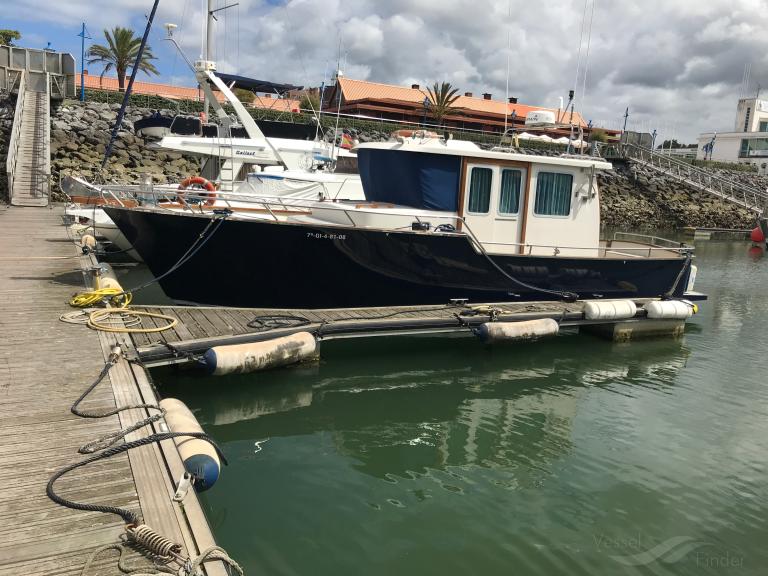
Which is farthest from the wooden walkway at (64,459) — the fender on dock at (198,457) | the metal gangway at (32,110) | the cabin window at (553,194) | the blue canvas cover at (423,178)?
the metal gangway at (32,110)

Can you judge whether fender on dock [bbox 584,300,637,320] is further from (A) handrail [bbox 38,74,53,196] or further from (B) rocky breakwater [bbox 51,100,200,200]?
(A) handrail [bbox 38,74,53,196]

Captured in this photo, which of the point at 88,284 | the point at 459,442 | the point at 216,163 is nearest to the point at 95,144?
the point at 216,163

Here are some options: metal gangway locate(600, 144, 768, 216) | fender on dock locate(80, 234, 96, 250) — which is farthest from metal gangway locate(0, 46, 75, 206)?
metal gangway locate(600, 144, 768, 216)

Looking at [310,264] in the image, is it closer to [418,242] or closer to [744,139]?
[418,242]

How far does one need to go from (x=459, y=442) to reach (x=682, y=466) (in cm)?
238

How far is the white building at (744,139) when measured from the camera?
63500 mm

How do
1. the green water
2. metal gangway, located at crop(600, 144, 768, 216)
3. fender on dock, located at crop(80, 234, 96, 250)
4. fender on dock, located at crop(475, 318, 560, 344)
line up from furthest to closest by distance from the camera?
metal gangway, located at crop(600, 144, 768, 216), fender on dock, located at crop(80, 234, 96, 250), fender on dock, located at crop(475, 318, 560, 344), the green water

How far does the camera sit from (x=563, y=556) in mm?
4750

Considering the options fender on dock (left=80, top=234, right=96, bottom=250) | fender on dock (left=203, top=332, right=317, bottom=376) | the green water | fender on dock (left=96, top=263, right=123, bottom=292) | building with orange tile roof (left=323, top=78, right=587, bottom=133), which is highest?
building with orange tile roof (left=323, top=78, right=587, bottom=133)

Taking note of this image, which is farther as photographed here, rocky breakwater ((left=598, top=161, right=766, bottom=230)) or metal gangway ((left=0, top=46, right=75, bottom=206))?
rocky breakwater ((left=598, top=161, right=766, bottom=230))

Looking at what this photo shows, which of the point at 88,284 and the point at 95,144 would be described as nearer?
the point at 88,284

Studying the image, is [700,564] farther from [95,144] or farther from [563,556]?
[95,144]

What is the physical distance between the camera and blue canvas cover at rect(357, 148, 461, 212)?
387 inches

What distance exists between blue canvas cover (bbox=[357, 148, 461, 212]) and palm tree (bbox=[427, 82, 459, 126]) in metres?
32.5
